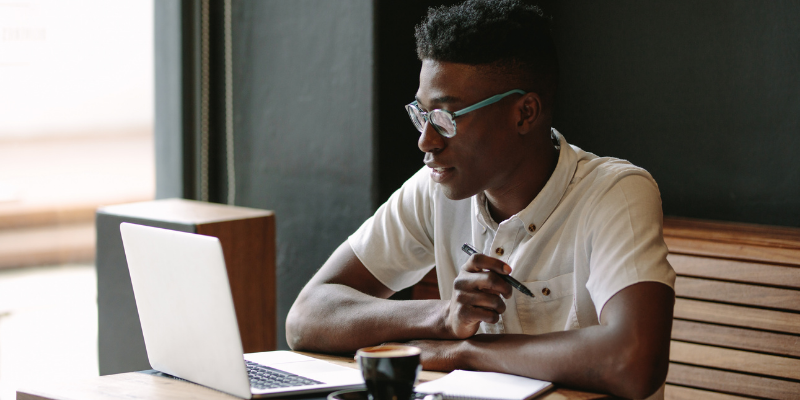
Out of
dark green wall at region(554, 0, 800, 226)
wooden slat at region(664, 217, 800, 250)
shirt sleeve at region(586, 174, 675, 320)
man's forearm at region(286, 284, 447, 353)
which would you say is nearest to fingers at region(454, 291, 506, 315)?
man's forearm at region(286, 284, 447, 353)

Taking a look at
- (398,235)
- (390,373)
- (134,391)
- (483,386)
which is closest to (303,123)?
(398,235)

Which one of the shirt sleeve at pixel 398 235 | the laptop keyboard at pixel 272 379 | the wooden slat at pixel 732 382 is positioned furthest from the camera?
the wooden slat at pixel 732 382

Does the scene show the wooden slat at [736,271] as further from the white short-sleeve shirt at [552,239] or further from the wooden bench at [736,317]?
the white short-sleeve shirt at [552,239]

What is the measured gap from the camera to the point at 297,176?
3273 millimetres

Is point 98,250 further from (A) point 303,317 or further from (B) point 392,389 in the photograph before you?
(B) point 392,389

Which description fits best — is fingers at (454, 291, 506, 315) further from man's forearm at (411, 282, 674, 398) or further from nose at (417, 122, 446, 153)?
nose at (417, 122, 446, 153)

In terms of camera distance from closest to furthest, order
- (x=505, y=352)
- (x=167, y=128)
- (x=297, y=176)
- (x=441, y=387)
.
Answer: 1. (x=441, y=387)
2. (x=505, y=352)
3. (x=297, y=176)
4. (x=167, y=128)

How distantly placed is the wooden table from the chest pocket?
37 cm

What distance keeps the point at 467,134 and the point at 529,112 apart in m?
0.17

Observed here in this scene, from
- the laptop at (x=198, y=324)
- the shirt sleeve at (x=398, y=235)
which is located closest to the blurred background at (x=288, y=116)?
the shirt sleeve at (x=398, y=235)

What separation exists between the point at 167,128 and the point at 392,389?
2.56m

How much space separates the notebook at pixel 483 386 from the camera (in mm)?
1377

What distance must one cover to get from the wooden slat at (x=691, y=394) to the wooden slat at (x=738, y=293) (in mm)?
284

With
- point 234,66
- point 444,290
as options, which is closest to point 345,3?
point 234,66
